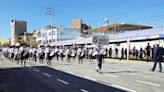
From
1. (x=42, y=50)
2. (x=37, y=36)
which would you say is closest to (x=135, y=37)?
(x=42, y=50)

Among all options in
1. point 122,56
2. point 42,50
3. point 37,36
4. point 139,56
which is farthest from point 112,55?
point 37,36

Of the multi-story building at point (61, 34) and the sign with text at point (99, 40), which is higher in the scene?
the multi-story building at point (61, 34)

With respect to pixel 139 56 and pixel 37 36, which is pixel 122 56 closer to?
pixel 139 56

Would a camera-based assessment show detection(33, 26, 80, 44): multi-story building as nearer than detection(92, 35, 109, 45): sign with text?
No

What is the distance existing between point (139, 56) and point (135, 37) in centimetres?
744

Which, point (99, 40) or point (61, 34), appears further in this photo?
point (61, 34)

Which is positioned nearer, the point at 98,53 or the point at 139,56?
the point at 98,53

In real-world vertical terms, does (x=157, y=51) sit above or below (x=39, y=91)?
above

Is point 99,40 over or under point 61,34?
under

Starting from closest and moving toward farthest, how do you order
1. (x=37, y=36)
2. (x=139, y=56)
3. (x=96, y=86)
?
(x=96, y=86), (x=139, y=56), (x=37, y=36)

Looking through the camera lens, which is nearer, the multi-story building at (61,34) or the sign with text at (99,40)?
the sign with text at (99,40)

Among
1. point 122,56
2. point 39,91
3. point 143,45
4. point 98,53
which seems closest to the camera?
point 39,91

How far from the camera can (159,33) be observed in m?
39.9

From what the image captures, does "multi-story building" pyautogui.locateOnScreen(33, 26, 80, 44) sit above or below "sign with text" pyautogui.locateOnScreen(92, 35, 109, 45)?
above
